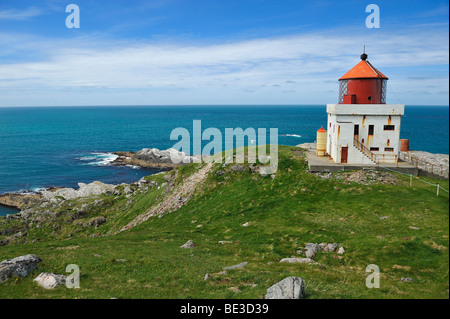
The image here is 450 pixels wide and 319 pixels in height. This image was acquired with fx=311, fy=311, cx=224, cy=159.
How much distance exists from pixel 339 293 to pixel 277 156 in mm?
25373

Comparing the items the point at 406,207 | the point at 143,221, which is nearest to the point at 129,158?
the point at 143,221

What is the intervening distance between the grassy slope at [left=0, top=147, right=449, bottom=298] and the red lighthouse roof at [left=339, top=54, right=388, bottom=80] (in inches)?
455

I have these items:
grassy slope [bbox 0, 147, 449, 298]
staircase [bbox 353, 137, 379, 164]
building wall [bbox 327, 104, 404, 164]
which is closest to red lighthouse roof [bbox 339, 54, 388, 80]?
building wall [bbox 327, 104, 404, 164]

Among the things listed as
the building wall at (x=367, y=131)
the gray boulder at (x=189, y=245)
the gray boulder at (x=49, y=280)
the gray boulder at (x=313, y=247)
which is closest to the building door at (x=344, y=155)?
the building wall at (x=367, y=131)

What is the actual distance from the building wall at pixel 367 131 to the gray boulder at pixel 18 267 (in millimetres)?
28433

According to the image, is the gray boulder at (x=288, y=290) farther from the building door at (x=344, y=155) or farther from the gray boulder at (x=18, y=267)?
the building door at (x=344, y=155)

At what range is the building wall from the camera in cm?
3272

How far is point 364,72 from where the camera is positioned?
3434 centimetres

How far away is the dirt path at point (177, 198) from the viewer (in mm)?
35719

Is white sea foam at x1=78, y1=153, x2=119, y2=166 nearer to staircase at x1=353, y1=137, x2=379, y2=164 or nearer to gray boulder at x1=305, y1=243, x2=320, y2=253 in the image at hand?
staircase at x1=353, y1=137, x2=379, y2=164

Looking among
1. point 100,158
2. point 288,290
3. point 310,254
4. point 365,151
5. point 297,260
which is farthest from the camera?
point 100,158

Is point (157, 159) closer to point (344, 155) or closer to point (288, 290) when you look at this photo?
point (344, 155)

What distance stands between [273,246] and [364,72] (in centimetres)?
2366

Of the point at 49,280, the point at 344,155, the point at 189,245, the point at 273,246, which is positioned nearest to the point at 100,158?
the point at 344,155
